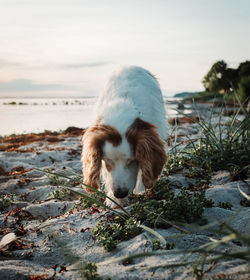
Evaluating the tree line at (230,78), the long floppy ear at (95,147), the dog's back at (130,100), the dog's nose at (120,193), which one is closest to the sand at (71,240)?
the dog's nose at (120,193)

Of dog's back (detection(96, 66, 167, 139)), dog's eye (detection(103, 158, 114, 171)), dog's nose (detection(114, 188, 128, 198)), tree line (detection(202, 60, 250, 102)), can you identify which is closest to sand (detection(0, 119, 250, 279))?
dog's nose (detection(114, 188, 128, 198))

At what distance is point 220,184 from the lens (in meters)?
3.38

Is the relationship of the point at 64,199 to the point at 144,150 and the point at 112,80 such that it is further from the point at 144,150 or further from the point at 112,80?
the point at 112,80

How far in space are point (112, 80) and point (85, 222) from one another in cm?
217

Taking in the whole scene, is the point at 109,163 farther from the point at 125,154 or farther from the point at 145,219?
the point at 145,219

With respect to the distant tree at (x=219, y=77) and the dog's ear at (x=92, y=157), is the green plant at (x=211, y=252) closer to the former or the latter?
the dog's ear at (x=92, y=157)

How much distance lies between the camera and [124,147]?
3.01m

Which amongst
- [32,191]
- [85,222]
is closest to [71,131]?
[32,191]

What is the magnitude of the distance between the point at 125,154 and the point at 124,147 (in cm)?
8

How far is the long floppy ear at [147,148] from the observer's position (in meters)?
3.02

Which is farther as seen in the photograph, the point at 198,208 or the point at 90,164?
the point at 90,164

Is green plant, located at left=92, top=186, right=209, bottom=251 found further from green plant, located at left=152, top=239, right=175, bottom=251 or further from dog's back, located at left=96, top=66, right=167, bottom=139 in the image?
dog's back, located at left=96, top=66, right=167, bottom=139

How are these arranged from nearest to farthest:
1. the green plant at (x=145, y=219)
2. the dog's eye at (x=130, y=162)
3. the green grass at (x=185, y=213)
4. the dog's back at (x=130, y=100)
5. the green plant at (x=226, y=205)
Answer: the green grass at (x=185, y=213), the green plant at (x=145, y=219), the green plant at (x=226, y=205), the dog's eye at (x=130, y=162), the dog's back at (x=130, y=100)

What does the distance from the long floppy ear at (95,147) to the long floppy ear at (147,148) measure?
18cm
